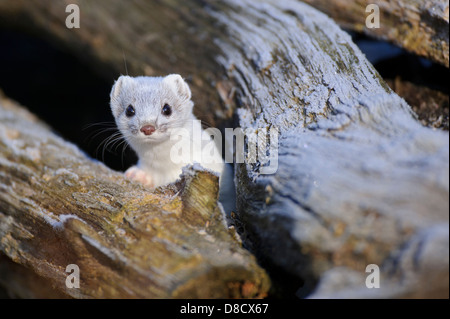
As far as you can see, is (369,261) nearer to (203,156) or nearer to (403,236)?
(403,236)

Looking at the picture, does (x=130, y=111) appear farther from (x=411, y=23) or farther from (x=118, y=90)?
(x=411, y=23)

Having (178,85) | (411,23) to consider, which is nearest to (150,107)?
(178,85)

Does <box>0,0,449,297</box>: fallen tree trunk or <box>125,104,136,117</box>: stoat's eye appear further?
<box>125,104,136,117</box>: stoat's eye

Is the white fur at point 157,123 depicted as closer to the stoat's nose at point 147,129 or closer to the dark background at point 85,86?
the stoat's nose at point 147,129

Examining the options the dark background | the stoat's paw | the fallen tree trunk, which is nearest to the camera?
the fallen tree trunk

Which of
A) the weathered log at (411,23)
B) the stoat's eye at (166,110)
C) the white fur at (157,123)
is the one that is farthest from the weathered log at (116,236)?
the weathered log at (411,23)

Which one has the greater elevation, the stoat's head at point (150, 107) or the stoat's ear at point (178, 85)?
the stoat's ear at point (178, 85)

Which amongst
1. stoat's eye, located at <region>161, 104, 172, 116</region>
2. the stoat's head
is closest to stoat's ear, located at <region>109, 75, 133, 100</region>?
the stoat's head

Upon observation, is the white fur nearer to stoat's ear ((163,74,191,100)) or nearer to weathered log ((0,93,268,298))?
stoat's ear ((163,74,191,100))
